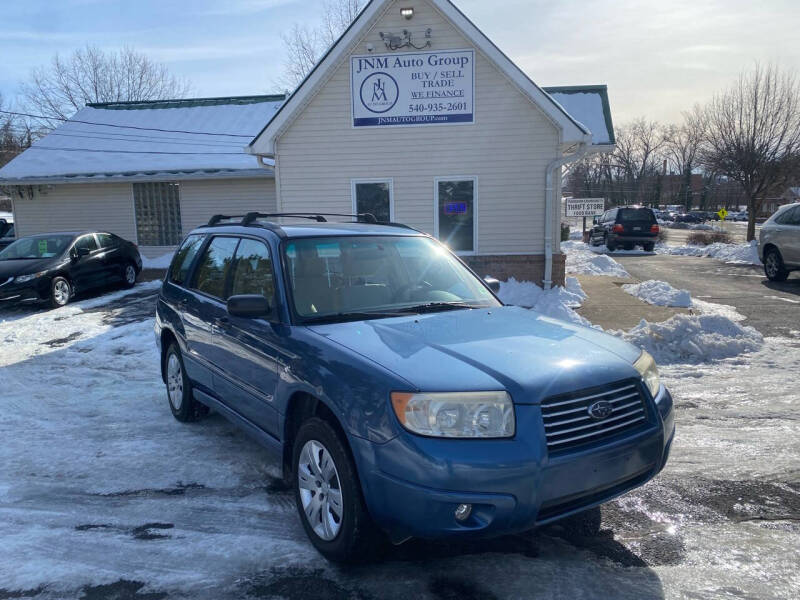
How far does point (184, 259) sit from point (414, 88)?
8.05 m

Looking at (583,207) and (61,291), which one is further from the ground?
(583,207)

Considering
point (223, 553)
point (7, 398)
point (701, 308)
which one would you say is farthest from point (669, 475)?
point (701, 308)

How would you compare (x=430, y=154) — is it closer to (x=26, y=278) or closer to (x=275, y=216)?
(x=275, y=216)

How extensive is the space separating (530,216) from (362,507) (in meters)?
10.2

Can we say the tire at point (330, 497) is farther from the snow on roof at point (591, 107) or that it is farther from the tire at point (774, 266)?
the tire at point (774, 266)

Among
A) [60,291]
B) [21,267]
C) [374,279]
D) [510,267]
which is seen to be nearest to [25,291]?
[21,267]

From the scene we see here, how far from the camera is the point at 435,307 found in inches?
153

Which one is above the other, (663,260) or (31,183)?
(31,183)

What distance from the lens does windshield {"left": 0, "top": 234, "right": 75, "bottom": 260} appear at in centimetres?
1220

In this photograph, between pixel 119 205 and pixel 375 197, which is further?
pixel 119 205

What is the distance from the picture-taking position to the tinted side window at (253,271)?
3945 mm

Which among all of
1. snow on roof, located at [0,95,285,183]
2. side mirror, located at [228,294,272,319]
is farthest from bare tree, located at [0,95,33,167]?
side mirror, located at [228,294,272,319]

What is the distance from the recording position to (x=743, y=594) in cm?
281

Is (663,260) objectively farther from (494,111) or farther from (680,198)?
(680,198)
